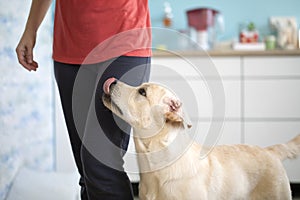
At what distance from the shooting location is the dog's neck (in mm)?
1721

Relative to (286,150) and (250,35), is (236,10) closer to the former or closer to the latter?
(250,35)

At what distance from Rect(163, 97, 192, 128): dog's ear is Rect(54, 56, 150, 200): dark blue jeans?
127 millimetres

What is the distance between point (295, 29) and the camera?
3727 millimetres

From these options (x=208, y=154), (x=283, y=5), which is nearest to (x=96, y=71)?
(x=208, y=154)

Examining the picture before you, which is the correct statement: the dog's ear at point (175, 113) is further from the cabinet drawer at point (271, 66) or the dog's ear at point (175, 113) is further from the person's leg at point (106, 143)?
the cabinet drawer at point (271, 66)

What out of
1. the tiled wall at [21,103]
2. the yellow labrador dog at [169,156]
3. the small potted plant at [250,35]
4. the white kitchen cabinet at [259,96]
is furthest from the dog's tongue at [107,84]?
the small potted plant at [250,35]

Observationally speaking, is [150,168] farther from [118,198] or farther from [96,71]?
[96,71]

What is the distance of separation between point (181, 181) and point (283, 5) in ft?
7.90

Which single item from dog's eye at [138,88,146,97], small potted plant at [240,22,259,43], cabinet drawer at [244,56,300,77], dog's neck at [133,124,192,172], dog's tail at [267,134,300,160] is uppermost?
small potted plant at [240,22,259,43]

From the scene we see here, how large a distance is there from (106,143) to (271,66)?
6.28ft

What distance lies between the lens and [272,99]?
11.1ft

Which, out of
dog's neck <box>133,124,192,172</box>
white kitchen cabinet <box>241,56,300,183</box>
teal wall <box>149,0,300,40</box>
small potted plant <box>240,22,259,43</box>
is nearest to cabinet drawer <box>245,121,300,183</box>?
white kitchen cabinet <box>241,56,300,183</box>

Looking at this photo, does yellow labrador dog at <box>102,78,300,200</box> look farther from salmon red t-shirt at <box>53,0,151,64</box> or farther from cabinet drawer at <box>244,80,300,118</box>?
cabinet drawer at <box>244,80,300,118</box>

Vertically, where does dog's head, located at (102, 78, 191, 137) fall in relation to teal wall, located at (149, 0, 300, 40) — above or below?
below
